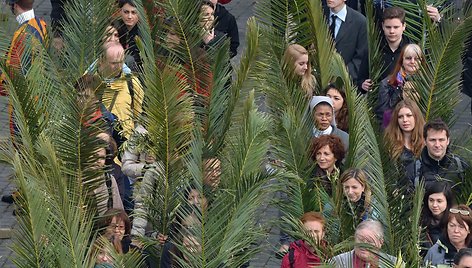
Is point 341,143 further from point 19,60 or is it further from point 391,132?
point 19,60

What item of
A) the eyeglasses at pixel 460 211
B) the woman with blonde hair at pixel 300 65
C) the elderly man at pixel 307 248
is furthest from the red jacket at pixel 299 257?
the woman with blonde hair at pixel 300 65

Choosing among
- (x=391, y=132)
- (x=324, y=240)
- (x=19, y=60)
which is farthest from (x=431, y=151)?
(x=19, y=60)

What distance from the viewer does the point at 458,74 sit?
13.5 metres

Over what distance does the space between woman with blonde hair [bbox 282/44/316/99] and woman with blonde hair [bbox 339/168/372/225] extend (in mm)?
1739

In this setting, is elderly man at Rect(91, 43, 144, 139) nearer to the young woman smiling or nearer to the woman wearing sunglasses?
the young woman smiling

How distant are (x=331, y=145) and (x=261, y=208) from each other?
31.5 inches

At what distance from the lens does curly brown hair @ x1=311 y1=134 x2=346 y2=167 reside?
12438 mm

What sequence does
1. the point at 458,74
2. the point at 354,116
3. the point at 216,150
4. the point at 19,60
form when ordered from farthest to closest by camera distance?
the point at 458,74 → the point at 354,116 → the point at 19,60 → the point at 216,150

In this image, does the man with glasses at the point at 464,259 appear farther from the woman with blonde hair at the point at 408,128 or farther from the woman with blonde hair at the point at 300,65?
the woman with blonde hair at the point at 300,65

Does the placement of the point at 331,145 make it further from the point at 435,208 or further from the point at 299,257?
the point at 299,257

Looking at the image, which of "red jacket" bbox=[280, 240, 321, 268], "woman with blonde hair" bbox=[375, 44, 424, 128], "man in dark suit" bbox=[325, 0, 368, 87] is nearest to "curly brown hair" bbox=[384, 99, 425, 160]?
"woman with blonde hair" bbox=[375, 44, 424, 128]

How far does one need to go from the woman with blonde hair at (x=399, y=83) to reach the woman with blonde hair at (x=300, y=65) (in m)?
0.68

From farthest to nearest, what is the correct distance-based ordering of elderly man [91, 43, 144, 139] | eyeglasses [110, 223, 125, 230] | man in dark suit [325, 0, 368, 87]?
1. man in dark suit [325, 0, 368, 87]
2. elderly man [91, 43, 144, 139]
3. eyeglasses [110, 223, 125, 230]

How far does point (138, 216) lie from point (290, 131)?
154 cm
